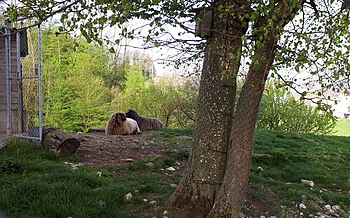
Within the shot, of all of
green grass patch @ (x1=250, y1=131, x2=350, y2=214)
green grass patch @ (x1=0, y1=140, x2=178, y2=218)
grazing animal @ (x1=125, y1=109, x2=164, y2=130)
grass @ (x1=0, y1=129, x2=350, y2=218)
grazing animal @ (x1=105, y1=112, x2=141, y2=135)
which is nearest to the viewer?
green grass patch @ (x1=0, y1=140, x2=178, y2=218)

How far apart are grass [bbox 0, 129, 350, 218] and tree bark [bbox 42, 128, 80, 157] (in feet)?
0.46

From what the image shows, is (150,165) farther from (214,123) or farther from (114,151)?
(214,123)

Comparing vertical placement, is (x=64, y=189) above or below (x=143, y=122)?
above

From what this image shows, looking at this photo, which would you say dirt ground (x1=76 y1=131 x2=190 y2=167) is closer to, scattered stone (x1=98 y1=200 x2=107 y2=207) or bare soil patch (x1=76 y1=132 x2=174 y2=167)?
bare soil patch (x1=76 y1=132 x2=174 y2=167)

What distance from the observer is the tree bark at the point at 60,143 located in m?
5.55

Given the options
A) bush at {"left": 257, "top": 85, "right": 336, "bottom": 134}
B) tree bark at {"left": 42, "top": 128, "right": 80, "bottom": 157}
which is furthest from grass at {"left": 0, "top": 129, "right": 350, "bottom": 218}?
bush at {"left": 257, "top": 85, "right": 336, "bottom": 134}

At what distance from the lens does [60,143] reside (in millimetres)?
5543

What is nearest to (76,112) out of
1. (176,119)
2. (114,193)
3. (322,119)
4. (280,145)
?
(176,119)

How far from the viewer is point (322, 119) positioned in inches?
622

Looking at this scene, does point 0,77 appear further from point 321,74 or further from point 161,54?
point 321,74

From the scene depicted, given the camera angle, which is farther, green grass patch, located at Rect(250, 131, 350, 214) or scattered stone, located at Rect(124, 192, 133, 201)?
green grass patch, located at Rect(250, 131, 350, 214)

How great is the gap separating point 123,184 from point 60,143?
1700 millimetres

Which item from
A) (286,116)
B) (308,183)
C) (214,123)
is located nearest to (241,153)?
(214,123)

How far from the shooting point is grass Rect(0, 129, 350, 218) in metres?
3.52
